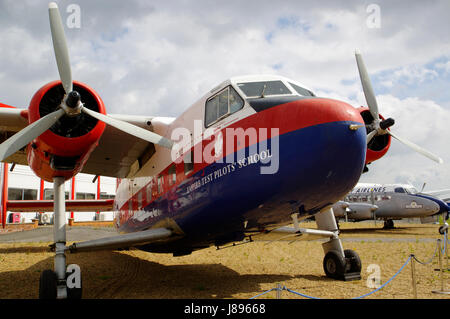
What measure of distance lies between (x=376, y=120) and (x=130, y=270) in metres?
9.17

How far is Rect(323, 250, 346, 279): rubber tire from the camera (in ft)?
30.1

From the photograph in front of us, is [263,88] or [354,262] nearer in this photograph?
[263,88]

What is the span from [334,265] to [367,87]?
15.8 ft

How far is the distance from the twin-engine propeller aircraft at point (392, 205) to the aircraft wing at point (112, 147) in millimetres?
21240

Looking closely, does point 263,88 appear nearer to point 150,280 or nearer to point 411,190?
point 150,280

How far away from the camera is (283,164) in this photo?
5.32 metres

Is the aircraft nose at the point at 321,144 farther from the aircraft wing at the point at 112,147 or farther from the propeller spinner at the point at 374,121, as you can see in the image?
the aircraft wing at the point at 112,147

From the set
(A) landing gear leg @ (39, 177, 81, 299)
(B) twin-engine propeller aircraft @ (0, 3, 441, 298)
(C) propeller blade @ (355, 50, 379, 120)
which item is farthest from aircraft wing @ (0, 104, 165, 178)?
(C) propeller blade @ (355, 50, 379, 120)

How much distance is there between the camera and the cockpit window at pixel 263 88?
617cm

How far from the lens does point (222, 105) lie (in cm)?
662

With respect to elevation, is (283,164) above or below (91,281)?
above

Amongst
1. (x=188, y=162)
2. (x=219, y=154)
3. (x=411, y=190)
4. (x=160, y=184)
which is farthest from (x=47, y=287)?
(x=411, y=190)
